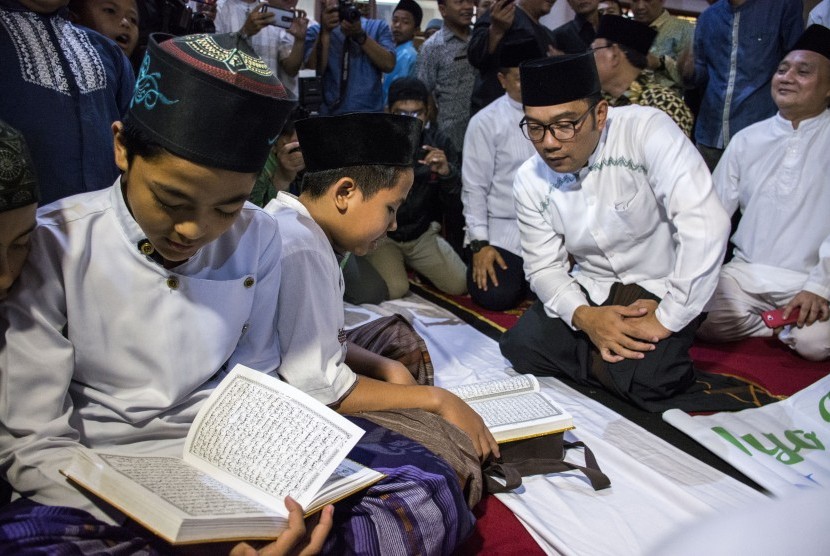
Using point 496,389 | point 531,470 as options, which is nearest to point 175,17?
point 496,389

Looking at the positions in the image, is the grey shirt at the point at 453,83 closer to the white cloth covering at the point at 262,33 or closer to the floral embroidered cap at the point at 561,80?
the white cloth covering at the point at 262,33

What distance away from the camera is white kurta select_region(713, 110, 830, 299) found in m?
3.30

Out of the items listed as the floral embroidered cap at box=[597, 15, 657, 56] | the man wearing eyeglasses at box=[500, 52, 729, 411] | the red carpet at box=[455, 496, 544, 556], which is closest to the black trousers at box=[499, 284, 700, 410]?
the man wearing eyeglasses at box=[500, 52, 729, 411]

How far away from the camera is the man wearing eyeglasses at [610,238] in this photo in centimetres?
254

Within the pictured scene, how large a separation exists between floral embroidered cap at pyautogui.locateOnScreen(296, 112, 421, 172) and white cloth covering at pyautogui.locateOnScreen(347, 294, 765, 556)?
0.99m

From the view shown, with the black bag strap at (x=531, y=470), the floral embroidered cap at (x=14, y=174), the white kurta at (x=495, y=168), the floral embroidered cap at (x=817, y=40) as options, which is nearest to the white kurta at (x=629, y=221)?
the black bag strap at (x=531, y=470)

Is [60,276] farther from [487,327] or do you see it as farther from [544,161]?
[487,327]

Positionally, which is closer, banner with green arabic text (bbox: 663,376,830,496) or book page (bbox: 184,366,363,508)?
book page (bbox: 184,366,363,508)

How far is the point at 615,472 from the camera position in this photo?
209 centimetres

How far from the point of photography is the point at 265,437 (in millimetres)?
1299

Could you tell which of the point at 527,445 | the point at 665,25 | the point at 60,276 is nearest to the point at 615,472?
the point at 527,445

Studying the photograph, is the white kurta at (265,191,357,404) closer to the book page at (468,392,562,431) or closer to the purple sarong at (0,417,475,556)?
the purple sarong at (0,417,475,556)

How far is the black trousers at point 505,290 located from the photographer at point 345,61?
157cm

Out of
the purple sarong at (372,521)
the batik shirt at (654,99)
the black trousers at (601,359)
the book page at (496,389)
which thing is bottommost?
the black trousers at (601,359)
